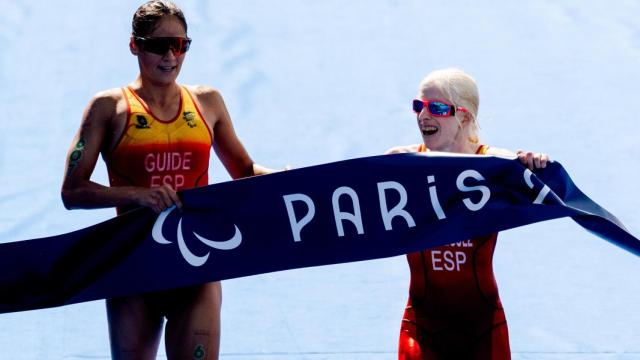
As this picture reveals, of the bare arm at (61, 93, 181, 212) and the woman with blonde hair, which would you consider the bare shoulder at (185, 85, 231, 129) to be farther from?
the woman with blonde hair

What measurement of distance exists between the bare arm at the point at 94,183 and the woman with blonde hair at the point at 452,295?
1058 mm

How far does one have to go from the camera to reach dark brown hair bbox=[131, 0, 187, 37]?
15.8ft

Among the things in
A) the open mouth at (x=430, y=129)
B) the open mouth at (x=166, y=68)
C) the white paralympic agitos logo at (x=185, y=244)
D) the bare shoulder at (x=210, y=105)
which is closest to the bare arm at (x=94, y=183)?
the white paralympic agitos logo at (x=185, y=244)

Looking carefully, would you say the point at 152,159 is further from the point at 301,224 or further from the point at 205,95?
the point at 301,224

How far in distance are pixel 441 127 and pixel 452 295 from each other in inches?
26.7

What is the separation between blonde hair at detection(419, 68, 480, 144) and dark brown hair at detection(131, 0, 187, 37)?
1043mm

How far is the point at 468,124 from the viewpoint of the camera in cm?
509

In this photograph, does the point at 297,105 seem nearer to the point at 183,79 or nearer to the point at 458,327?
the point at 183,79

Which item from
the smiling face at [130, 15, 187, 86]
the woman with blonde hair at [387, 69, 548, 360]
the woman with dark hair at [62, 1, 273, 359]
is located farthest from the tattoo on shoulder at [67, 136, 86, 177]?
the woman with blonde hair at [387, 69, 548, 360]

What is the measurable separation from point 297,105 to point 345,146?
0.84 metres

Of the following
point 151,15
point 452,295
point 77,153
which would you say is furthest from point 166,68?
point 452,295

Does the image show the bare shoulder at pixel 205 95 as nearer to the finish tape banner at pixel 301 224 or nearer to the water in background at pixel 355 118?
the finish tape banner at pixel 301 224

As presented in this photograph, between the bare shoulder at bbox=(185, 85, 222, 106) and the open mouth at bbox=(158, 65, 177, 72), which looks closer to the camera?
the open mouth at bbox=(158, 65, 177, 72)

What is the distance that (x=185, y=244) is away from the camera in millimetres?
4918
